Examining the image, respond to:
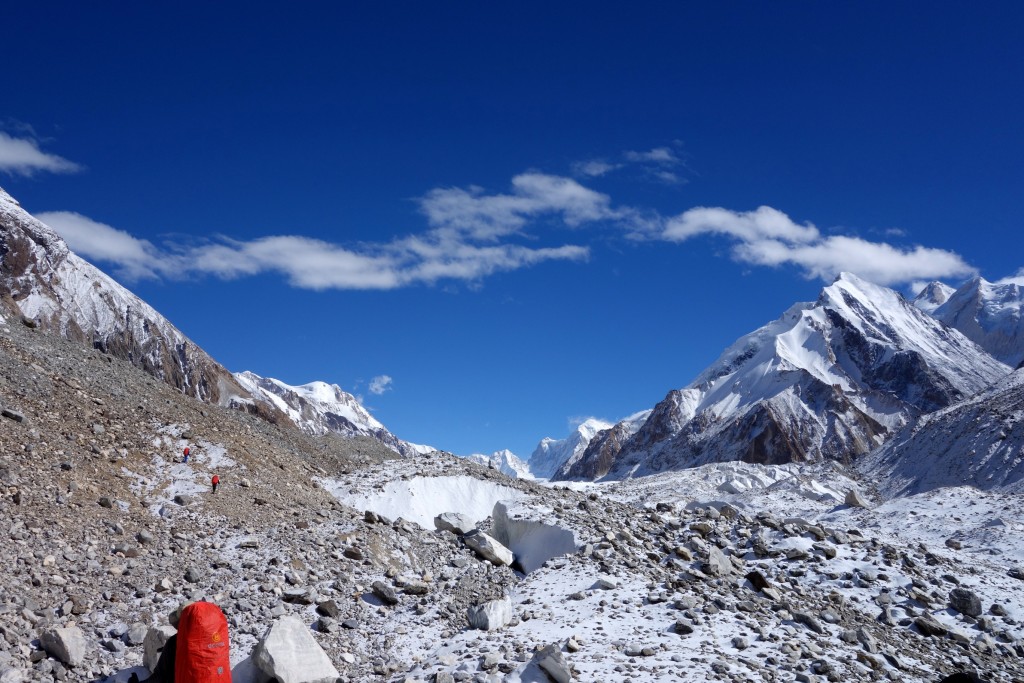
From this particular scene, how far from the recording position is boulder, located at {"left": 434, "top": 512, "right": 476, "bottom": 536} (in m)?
17.5

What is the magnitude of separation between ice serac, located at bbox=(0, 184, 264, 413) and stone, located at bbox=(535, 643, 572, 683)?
351 feet

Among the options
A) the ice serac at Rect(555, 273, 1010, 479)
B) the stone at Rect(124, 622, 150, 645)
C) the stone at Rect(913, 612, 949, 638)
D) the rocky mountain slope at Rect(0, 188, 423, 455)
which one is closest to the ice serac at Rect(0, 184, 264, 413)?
the rocky mountain slope at Rect(0, 188, 423, 455)

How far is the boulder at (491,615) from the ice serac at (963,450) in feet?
156

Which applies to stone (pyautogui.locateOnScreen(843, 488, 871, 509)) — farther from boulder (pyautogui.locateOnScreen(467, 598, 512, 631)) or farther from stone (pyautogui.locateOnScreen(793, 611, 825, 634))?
boulder (pyautogui.locateOnScreen(467, 598, 512, 631))

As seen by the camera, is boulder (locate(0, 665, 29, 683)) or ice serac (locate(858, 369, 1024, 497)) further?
ice serac (locate(858, 369, 1024, 497))

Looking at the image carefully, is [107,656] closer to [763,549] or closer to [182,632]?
[182,632]

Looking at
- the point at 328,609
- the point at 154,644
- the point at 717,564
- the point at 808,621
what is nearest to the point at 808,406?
the point at 717,564

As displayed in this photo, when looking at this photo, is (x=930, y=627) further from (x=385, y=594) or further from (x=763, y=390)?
(x=763, y=390)

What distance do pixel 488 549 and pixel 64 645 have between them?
796cm

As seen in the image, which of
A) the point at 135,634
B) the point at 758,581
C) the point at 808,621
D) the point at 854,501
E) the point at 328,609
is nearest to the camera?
the point at 135,634

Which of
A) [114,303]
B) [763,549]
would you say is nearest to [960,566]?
[763,549]

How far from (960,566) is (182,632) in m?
18.0

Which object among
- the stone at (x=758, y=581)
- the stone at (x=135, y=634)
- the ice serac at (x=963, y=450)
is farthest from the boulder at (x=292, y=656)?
the ice serac at (x=963, y=450)

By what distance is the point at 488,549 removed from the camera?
16438 mm
